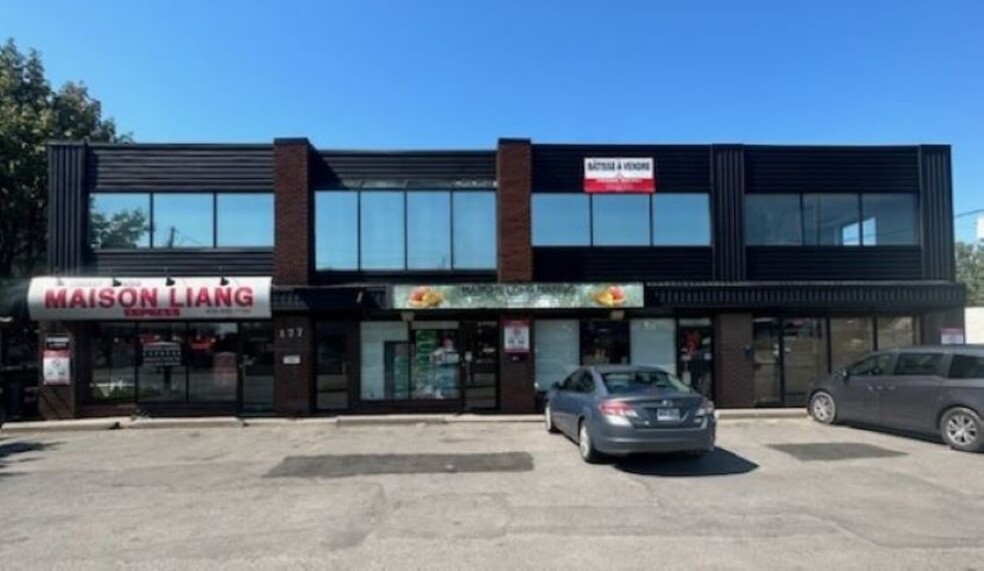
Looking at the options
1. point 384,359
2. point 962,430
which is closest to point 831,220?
point 962,430

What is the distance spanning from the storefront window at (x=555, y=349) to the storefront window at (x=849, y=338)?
21.3ft

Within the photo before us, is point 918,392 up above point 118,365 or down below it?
below

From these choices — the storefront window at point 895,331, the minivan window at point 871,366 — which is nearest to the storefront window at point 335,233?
the minivan window at point 871,366

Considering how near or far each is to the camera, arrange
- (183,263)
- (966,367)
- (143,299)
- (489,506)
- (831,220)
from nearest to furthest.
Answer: (489,506)
(966,367)
(143,299)
(183,263)
(831,220)

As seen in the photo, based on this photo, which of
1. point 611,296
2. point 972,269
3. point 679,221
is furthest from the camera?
point 972,269

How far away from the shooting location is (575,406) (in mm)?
12617

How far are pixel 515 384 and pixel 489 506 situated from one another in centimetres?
961

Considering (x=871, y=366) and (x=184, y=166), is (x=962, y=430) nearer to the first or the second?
(x=871, y=366)

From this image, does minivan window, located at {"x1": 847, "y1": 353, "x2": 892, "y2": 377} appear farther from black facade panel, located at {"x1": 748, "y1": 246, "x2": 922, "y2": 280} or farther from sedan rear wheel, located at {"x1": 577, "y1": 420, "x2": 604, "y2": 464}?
sedan rear wheel, located at {"x1": 577, "y1": 420, "x2": 604, "y2": 464}

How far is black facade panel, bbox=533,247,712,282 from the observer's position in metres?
18.9

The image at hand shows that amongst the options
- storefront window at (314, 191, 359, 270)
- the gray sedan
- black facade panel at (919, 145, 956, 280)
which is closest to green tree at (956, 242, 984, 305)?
black facade panel at (919, 145, 956, 280)

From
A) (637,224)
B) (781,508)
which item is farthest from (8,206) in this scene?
(781,508)

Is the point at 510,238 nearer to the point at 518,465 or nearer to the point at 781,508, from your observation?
the point at 518,465

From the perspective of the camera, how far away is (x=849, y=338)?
19.5 meters
